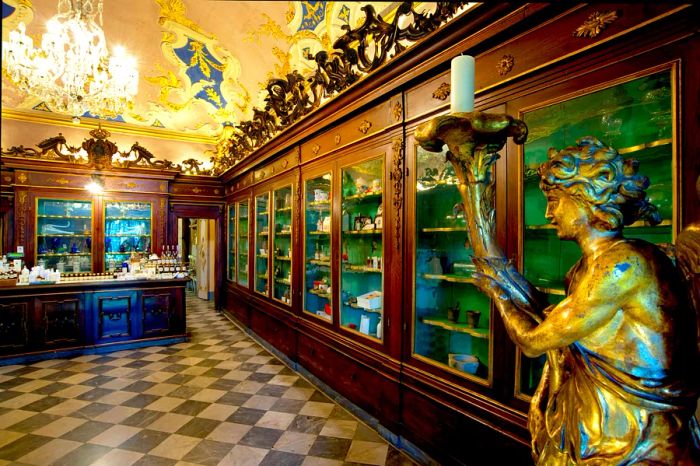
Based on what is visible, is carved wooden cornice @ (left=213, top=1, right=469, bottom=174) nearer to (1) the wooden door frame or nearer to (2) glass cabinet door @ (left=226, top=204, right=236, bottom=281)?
(2) glass cabinet door @ (left=226, top=204, right=236, bottom=281)

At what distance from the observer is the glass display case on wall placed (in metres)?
1.64

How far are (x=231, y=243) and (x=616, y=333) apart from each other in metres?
7.47

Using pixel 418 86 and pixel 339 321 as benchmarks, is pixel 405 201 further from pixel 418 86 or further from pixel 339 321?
pixel 339 321

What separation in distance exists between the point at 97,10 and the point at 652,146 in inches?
231

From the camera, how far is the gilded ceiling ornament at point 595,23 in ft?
5.40

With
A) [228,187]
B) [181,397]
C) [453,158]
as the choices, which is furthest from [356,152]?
[228,187]

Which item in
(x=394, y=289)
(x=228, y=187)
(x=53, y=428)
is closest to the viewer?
(x=394, y=289)

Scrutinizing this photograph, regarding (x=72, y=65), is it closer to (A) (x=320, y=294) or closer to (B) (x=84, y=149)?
(B) (x=84, y=149)

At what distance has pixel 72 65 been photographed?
424cm

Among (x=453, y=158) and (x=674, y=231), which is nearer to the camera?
(x=453, y=158)

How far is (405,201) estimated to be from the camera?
9.07 feet

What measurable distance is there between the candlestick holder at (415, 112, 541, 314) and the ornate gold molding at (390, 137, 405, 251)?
1.76 m

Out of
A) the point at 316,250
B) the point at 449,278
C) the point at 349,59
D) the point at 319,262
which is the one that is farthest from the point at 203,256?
the point at 449,278

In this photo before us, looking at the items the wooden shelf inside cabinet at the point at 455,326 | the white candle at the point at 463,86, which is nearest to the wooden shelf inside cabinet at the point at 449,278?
the wooden shelf inside cabinet at the point at 455,326
